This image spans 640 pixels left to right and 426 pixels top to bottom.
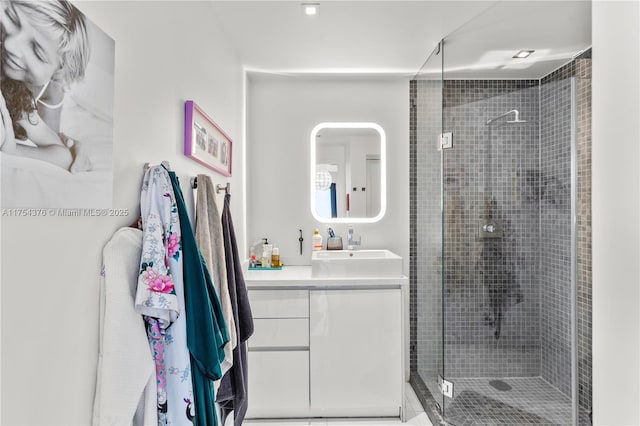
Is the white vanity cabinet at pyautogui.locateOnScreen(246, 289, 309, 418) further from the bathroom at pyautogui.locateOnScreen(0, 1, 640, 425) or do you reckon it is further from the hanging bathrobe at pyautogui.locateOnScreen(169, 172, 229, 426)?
the hanging bathrobe at pyautogui.locateOnScreen(169, 172, 229, 426)

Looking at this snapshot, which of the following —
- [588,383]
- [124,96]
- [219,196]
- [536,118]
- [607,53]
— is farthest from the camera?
[219,196]

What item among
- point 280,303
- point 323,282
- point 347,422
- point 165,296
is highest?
point 165,296

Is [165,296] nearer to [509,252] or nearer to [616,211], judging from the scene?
[616,211]

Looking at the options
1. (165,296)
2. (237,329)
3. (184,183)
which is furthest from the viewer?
(237,329)

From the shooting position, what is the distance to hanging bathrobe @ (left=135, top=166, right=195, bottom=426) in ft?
3.41

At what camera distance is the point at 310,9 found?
1983 mm

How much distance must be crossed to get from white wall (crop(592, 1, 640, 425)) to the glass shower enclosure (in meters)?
1.12

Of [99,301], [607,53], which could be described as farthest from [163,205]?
[607,53]

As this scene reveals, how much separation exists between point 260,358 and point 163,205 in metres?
1.49

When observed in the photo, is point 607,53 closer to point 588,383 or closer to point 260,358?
point 588,383

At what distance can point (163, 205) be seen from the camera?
1182 mm

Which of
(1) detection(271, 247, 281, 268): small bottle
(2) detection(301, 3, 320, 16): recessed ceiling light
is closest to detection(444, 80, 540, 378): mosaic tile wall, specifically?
(2) detection(301, 3, 320, 16): recessed ceiling light

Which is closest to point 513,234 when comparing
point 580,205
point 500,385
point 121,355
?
point 580,205

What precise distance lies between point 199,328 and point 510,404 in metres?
1.74
